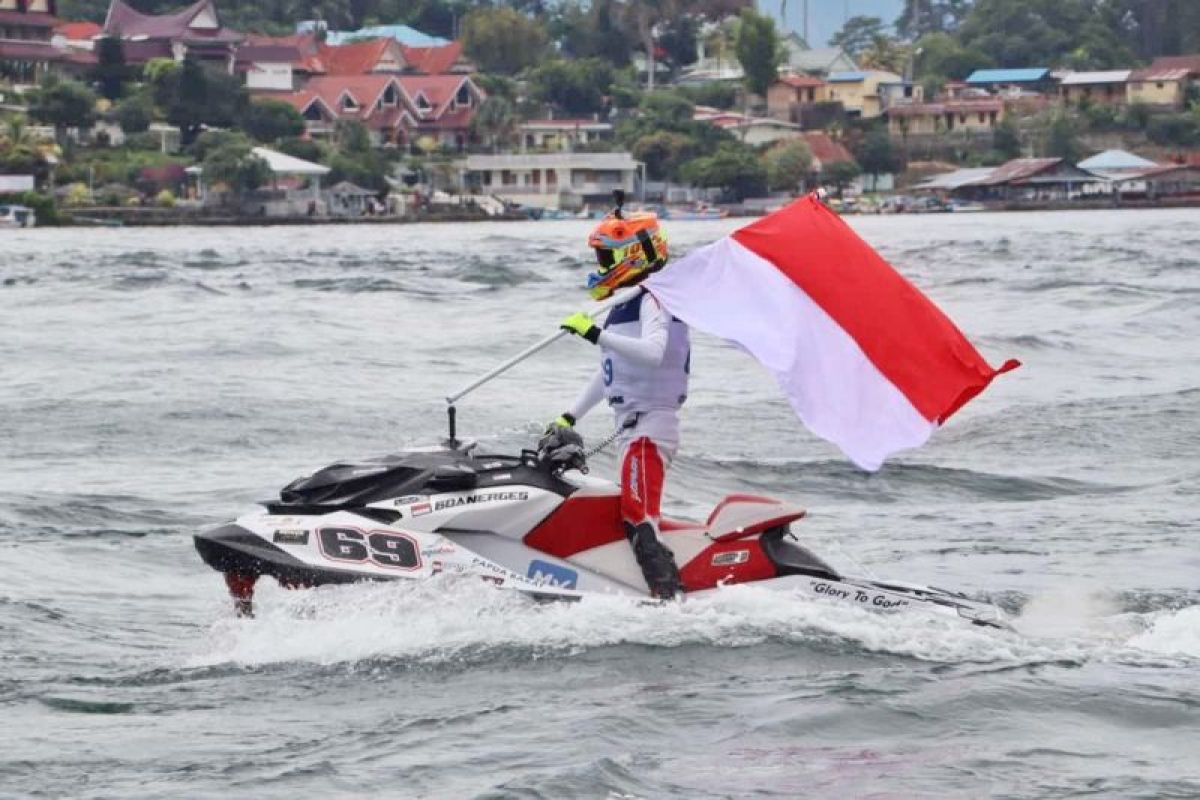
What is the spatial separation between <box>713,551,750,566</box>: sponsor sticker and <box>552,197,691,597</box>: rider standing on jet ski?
0.23 meters

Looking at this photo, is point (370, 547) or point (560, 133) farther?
point (560, 133)

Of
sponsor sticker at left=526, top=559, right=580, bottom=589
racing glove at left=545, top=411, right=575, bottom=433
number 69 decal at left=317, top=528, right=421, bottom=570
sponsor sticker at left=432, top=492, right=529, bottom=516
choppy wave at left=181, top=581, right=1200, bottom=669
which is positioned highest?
racing glove at left=545, top=411, right=575, bottom=433

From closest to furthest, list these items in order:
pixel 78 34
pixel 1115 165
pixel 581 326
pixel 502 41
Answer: pixel 581 326
pixel 1115 165
pixel 78 34
pixel 502 41

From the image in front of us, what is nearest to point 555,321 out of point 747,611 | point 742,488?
point 742,488

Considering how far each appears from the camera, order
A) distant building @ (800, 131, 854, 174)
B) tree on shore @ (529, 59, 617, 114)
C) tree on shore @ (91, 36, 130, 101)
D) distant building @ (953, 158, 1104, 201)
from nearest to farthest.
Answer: distant building @ (953, 158, 1104, 201) → tree on shore @ (91, 36, 130, 101) → distant building @ (800, 131, 854, 174) → tree on shore @ (529, 59, 617, 114)

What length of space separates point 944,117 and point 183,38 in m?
48.2

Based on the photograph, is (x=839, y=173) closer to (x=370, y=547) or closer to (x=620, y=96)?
(x=620, y=96)

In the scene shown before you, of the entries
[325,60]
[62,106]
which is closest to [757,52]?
[325,60]

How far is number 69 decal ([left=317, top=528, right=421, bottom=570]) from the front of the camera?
11359 millimetres

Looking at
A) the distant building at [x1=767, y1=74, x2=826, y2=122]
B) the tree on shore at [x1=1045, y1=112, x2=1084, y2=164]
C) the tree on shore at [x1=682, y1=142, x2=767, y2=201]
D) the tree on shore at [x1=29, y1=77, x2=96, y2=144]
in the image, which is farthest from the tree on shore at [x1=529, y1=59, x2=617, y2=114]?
the tree on shore at [x1=29, y1=77, x2=96, y2=144]

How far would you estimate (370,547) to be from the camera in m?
11.4

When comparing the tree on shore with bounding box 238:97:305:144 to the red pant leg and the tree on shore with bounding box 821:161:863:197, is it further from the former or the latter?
the red pant leg

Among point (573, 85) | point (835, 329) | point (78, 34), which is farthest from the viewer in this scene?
point (573, 85)

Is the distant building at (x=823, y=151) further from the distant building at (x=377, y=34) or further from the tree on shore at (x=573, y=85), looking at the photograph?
the distant building at (x=377, y=34)
